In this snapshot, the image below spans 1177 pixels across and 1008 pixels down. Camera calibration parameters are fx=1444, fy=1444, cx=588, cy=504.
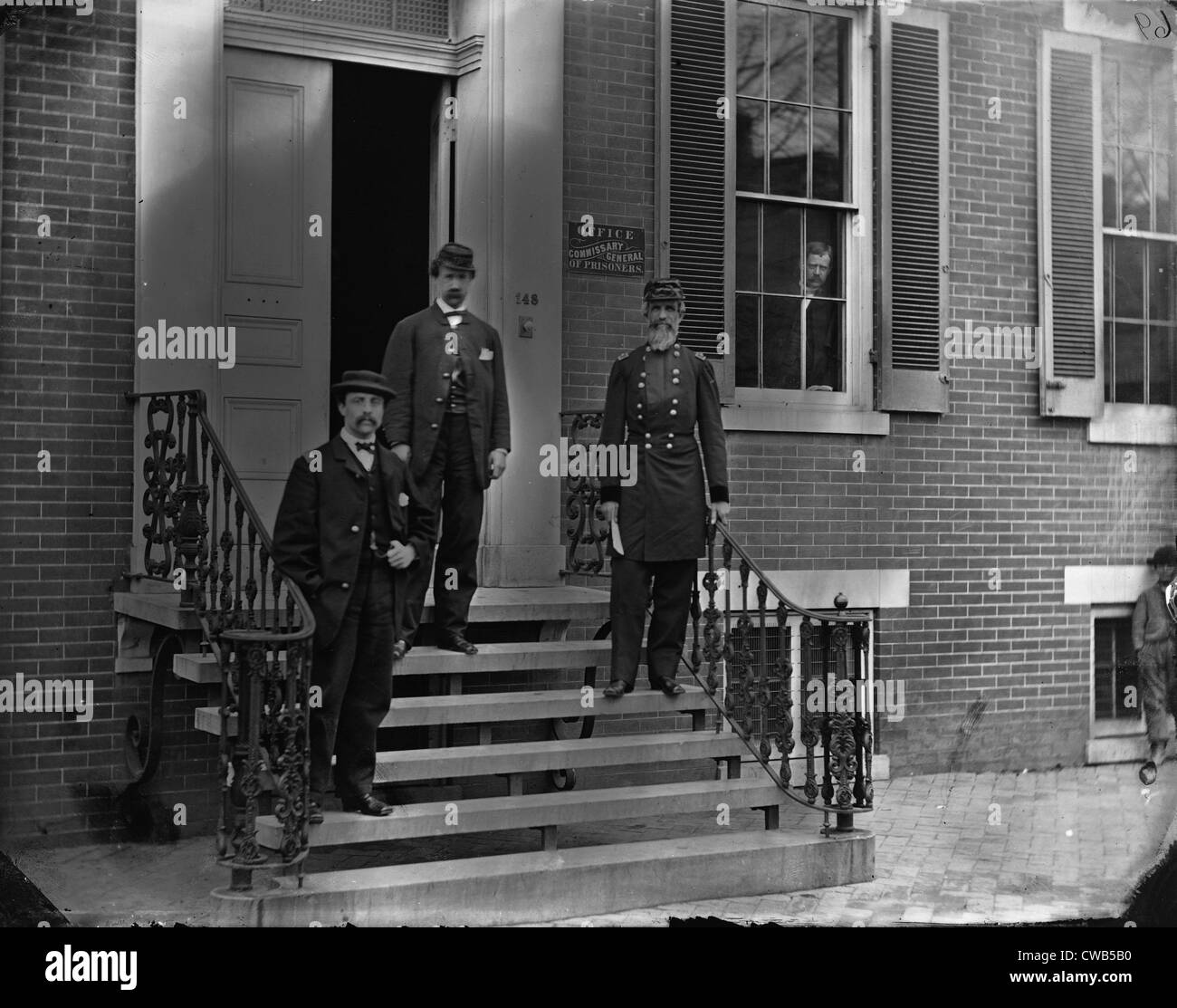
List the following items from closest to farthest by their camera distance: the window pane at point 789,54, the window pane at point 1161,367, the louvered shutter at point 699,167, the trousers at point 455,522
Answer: the trousers at point 455,522
the louvered shutter at point 699,167
the window pane at point 789,54
the window pane at point 1161,367

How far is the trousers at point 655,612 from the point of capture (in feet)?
24.0

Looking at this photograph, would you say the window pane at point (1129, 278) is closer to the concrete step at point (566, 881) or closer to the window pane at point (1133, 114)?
the window pane at point (1133, 114)

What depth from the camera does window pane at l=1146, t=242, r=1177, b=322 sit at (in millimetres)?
10453

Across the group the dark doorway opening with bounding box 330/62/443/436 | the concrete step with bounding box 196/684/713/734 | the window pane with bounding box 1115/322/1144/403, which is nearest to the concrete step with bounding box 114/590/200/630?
the concrete step with bounding box 196/684/713/734

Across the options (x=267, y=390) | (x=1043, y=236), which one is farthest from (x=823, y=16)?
(x=267, y=390)

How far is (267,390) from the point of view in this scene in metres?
7.96

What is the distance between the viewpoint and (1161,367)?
10414 millimetres

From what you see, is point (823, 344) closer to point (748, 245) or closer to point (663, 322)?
point (748, 245)

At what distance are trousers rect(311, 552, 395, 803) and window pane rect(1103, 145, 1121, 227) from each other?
6.54 metres

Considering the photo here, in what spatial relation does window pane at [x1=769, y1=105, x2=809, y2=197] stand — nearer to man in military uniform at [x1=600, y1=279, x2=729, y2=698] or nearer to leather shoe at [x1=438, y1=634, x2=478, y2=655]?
man in military uniform at [x1=600, y1=279, x2=729, y2=698]

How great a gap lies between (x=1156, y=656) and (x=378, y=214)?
5653mm

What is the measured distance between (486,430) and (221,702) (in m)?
2.14

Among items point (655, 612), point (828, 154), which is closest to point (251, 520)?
point (655, 612)

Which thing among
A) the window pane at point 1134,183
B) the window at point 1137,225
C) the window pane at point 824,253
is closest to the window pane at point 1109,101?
the window at point 1137,225
